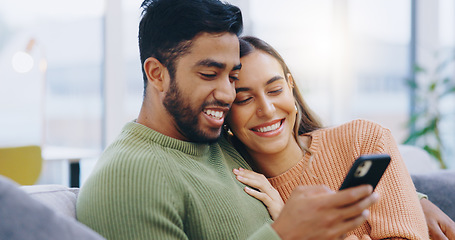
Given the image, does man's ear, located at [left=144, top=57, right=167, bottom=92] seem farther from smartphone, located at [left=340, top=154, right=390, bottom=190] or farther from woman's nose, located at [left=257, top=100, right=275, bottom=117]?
smartphone, located at [left=340, top=154, right=390, bottom=190]

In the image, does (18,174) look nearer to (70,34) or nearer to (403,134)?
(70,34)

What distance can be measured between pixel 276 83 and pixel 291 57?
3.39 meters

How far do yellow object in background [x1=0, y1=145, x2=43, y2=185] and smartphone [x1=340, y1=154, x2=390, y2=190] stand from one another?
90.2 inches

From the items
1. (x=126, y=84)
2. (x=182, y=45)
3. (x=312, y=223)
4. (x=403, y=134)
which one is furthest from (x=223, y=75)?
(x=403, y=134)

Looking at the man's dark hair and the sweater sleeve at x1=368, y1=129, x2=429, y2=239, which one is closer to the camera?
the man's dark hair

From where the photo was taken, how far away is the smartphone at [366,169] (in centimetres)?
91

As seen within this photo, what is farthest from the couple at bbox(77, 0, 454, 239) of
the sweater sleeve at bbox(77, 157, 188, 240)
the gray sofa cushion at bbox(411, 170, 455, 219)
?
the gray sofa cushion at bbox(411, 170, 455, 219)

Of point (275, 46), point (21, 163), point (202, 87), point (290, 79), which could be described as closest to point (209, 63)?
point (202, 87)

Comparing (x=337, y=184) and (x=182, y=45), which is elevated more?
(x=182, y=45)

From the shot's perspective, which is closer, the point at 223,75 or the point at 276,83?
the point at 223,75

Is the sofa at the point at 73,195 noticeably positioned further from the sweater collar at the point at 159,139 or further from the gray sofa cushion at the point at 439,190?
the sweater collar at the point at 159,139

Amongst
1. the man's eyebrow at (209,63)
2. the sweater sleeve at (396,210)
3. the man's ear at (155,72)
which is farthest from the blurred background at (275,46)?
the sweater sleeve at (396,210)

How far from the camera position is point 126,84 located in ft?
14.2

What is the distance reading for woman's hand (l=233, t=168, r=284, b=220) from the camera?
1.39 metres
